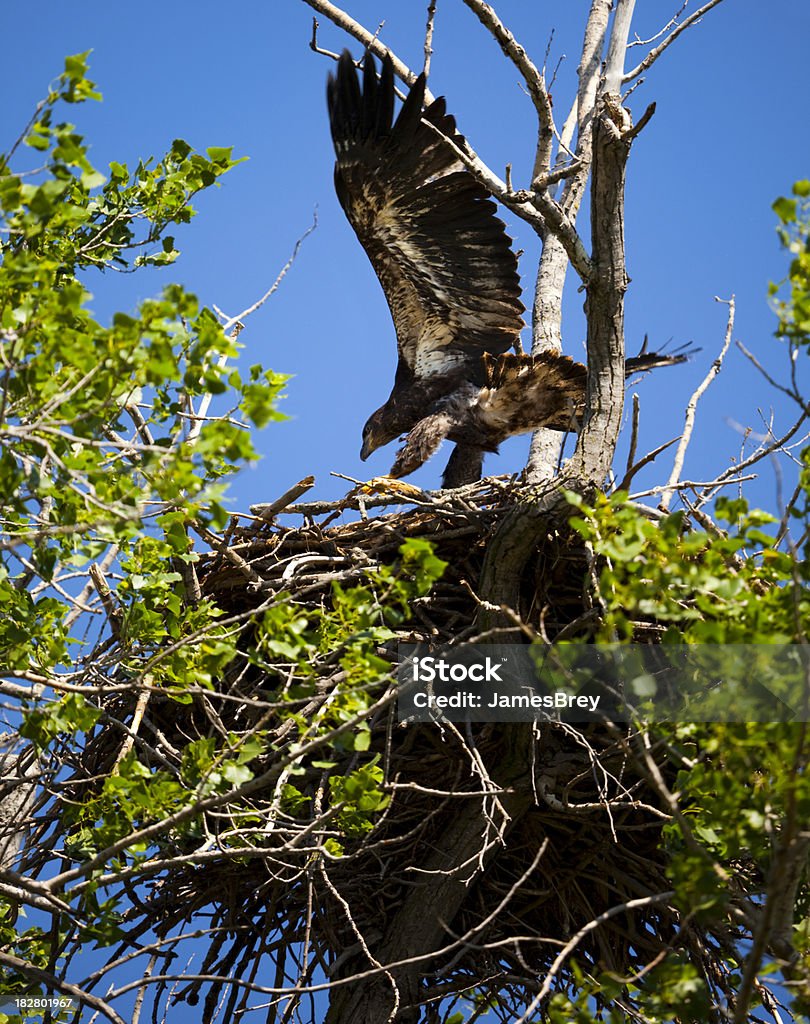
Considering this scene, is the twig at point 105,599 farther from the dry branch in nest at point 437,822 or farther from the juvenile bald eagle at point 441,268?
the juvenile bald eagle at point 441,268

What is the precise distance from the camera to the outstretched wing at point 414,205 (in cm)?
509

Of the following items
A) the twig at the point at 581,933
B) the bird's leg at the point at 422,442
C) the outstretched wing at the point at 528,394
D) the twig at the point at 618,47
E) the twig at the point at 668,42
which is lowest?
the twig at the point at 581,933

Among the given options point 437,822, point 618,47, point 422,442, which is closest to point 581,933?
point 437,822

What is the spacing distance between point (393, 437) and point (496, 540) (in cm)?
271

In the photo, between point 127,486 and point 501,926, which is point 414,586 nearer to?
point 127,486

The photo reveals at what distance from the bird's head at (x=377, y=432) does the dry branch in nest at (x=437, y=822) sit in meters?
2.05

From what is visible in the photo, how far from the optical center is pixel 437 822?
3.70 meters

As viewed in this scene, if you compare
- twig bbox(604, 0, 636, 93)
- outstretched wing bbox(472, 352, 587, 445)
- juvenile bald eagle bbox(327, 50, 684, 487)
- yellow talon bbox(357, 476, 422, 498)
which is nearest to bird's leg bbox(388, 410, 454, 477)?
juvenile bald eagle bbox(327, 50, 684, 487)

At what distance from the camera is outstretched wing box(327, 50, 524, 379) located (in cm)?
509

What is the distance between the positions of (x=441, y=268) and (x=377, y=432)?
108 cm

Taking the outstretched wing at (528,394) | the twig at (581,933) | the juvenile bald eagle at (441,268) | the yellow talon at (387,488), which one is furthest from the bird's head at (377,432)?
the twig at (581,933)

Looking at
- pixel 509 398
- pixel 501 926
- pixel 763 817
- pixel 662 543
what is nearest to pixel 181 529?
pixel 662 543

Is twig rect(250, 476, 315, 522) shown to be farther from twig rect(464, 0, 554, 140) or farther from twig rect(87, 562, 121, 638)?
twig rect(464, 0, 554, 140)

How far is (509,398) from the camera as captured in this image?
5266 mm
